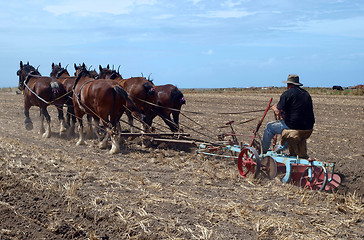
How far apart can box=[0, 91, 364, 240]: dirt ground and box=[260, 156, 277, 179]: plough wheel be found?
0.18m

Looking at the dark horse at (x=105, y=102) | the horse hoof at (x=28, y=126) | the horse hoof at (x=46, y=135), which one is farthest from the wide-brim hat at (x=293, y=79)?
the horse hoof at (x=28, y=126)

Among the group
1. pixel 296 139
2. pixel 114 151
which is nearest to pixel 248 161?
pixel 296 139

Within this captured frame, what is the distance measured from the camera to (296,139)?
6637 mm

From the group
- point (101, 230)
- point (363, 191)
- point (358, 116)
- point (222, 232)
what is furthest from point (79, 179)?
point (358, 116)

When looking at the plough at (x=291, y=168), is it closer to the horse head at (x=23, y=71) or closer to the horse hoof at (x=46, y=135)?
the horse hoof at (x=46, y=135)

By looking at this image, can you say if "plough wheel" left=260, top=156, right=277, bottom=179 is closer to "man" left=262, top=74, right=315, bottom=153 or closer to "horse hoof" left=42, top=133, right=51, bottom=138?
"man" left=262, top=74, right=315, bottom=153

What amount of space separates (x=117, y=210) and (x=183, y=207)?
882 mm

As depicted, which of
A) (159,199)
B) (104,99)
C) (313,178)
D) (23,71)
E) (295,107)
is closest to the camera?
(159,199)

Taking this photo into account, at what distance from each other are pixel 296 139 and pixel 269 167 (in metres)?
0.68

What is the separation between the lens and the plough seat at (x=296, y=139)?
260 inches

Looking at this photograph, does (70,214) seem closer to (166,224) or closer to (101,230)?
(101,230)

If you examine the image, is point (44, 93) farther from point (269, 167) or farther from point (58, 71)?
point (269, 167)

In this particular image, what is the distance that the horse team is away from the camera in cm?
919

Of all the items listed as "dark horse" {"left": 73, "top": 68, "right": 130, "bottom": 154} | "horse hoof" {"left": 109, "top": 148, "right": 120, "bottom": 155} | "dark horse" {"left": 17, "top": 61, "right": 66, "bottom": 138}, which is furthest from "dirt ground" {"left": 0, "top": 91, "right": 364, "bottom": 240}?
"dark horse" {"left": 17, "top": 61, "right": 66, "bottom": 138}
